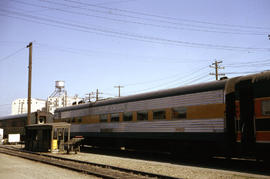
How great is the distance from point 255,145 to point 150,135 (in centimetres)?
651

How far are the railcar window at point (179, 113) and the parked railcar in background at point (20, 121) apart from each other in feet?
76.5

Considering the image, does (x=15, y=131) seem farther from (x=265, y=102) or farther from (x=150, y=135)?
(x=265, y=102)

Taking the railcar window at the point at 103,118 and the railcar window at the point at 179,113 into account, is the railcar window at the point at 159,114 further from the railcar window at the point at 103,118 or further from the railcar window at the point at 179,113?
the railcar window at the point at 103,118

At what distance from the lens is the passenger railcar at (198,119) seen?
1095 centimetres

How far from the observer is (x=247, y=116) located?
11.2 metres

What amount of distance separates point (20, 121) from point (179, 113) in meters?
27.9

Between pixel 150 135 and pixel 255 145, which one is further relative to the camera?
pixel 150 135

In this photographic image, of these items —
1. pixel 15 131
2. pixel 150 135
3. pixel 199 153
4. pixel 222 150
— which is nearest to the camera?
pixel 222 150

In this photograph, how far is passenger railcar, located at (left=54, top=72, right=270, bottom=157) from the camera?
35.9ft

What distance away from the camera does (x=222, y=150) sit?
12477mm

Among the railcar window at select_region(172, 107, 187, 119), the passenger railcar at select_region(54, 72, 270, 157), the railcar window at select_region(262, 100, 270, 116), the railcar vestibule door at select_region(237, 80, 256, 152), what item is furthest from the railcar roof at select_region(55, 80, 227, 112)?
the railcar window at select_region(262, 100, 270, 116)

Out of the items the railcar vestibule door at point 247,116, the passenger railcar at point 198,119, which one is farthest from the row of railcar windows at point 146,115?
the railcar vestibule door at point 247,116

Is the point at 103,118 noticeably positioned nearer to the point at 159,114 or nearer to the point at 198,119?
the point at 159,114

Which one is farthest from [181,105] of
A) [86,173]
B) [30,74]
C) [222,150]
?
[30,74]
